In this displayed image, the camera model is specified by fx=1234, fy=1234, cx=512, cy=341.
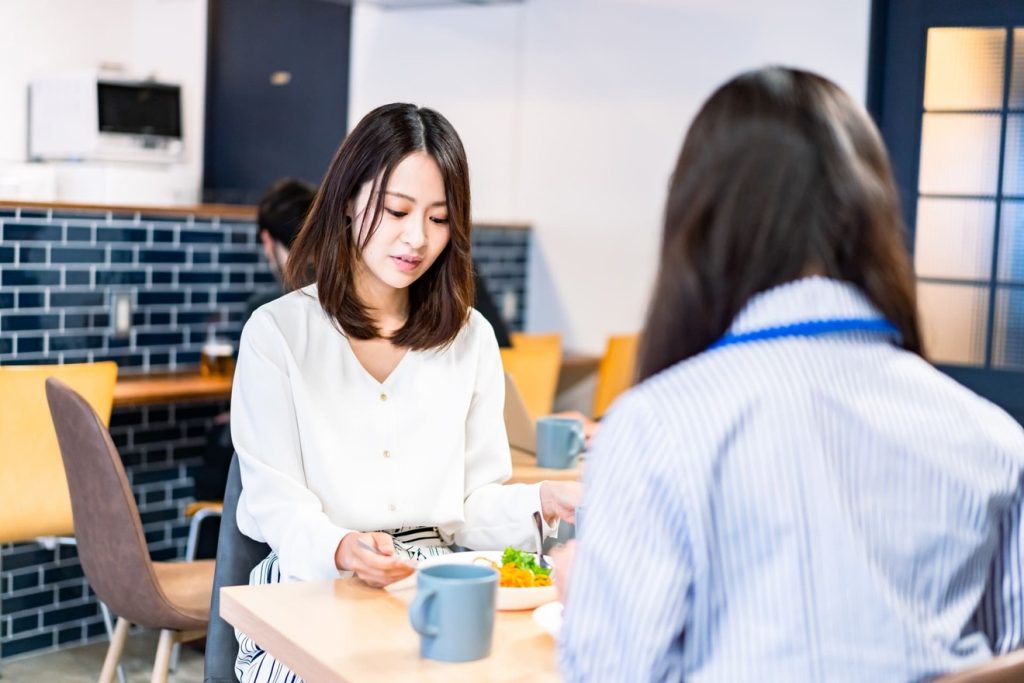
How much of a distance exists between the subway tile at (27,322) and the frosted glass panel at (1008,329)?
9.60 feet

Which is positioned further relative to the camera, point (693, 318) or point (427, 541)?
point (427, 541)

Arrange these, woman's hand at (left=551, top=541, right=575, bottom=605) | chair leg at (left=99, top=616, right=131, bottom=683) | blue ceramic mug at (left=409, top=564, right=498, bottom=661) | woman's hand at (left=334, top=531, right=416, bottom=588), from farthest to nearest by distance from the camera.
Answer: chair leg at (left=99, top=616, right=131, bottom=683) → woman's hand at (left=334, top=531, right=416, bottom=588) → blue ceramic mug at (left=409, top=564, right=498, bottom=661) → woman's hand at (left=551, top=541, right=575, bottom=605)

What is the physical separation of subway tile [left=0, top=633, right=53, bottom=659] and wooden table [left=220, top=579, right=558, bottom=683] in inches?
98.1

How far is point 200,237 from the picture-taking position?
13.1 feet

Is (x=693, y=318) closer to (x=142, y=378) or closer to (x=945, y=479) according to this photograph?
(x=945, y=479)

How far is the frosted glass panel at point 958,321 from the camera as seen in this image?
401cm

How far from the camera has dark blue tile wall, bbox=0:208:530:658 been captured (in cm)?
358

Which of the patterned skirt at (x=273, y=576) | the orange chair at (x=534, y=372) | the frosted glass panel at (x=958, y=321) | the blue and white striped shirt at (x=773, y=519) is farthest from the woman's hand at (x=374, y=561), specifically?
the frosted glass panel at (x=958, y=321)

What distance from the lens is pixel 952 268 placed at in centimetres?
406

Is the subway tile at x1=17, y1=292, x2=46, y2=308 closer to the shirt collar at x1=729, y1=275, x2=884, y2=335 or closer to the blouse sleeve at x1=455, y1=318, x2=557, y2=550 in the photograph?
the blouse sleeve at x1=455, y1=318, x2=557, y2=550

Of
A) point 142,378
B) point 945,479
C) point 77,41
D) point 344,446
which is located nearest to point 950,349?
point 142,378

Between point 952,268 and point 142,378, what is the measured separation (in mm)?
2621

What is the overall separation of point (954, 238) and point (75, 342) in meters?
2.81

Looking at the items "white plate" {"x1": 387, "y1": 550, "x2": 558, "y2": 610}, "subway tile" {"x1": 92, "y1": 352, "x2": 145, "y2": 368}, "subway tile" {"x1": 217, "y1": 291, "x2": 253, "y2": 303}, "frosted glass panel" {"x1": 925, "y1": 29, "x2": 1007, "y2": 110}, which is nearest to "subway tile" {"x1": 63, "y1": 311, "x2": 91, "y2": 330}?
"subway tile" {"x1": 92, "y1": 352, "x2": 145, "y2": 368}
